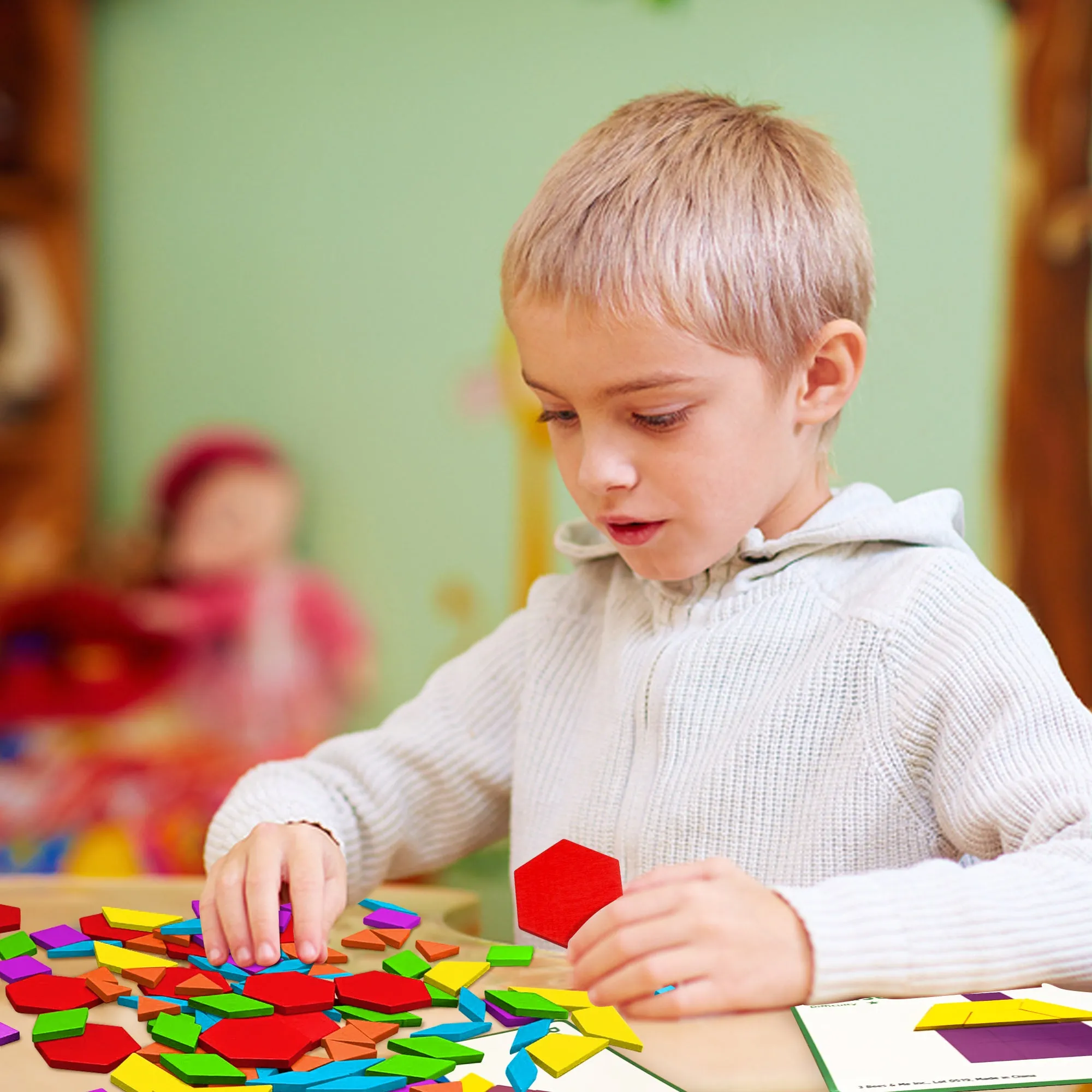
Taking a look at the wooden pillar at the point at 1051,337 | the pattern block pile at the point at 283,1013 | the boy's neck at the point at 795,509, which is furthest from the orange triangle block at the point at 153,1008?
the wooden pillar at the point at 1051,337

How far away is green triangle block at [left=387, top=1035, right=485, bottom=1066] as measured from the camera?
526 mm

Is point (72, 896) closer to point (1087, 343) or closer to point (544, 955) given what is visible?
point (544, 955)

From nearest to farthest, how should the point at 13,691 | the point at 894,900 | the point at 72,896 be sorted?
the point at 894,900, the point at 72,896, the point at 13,691

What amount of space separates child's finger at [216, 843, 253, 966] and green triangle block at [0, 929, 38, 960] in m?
0.10

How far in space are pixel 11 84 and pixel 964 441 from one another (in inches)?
63.7

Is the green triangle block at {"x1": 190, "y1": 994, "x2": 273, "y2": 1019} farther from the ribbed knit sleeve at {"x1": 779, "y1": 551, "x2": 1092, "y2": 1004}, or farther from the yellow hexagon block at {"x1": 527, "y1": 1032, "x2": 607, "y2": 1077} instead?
the ribbed knit sleeve at {"x1": 779, "y1": 551, "x2": 1092, "y2": 1004}

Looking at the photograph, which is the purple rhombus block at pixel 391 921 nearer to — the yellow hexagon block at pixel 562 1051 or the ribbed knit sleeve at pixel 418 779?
the ribbed knit sleeve at pixel 418 779

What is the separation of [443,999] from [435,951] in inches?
2.9

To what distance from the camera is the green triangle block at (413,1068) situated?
51 centimetres

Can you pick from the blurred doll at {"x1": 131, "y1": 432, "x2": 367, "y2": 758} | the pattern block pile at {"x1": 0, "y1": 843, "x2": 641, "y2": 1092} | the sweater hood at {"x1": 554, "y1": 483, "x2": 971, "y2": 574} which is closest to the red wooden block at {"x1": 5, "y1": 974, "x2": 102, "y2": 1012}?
the pattern block pile at {"x1": 0, "y1": 843, "x2": 641, "y2": 1092}

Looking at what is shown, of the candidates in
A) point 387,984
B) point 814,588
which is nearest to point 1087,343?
point 814,588

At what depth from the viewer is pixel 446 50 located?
2.14 meters

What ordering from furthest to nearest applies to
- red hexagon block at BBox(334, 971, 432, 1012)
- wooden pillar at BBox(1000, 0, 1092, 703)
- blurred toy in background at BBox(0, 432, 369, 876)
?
blurred toy in background at BBox(0, 432, 369, 876)
wooden pillar at BBox(1000, 0, 1092, 703)
red hexagon block at BBox(334, 971, 432, 1012)

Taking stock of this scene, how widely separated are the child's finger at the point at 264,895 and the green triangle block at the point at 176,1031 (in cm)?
9
